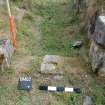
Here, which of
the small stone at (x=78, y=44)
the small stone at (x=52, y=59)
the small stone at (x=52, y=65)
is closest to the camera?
the small stone at (x=52, y=65)

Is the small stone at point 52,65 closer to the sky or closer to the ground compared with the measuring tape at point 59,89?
closer to the sky

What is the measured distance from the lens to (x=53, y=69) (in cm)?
617

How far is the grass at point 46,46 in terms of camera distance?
5.52 m

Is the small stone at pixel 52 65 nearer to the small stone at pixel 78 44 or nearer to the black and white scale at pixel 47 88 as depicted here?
the black and white scale at pixel 47 88

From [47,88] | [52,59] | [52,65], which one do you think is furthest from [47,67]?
[47,88]

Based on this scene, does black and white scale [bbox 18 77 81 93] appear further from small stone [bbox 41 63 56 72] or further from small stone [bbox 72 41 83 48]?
small stone [bbox 72 41 83 48]

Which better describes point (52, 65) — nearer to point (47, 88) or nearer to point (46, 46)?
point (47, 88)

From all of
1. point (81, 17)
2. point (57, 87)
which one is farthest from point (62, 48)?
point (57, 87)

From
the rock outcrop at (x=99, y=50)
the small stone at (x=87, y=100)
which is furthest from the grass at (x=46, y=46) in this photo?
the rock outcrop at (x=99, y=50)

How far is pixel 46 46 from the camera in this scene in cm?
814

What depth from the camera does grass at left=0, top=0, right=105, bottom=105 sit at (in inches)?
217

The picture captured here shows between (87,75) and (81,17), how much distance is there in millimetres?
3625

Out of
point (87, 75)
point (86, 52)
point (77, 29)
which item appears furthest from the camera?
point (77, 29)

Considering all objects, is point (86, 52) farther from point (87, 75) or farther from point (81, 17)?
point (81, 17)
